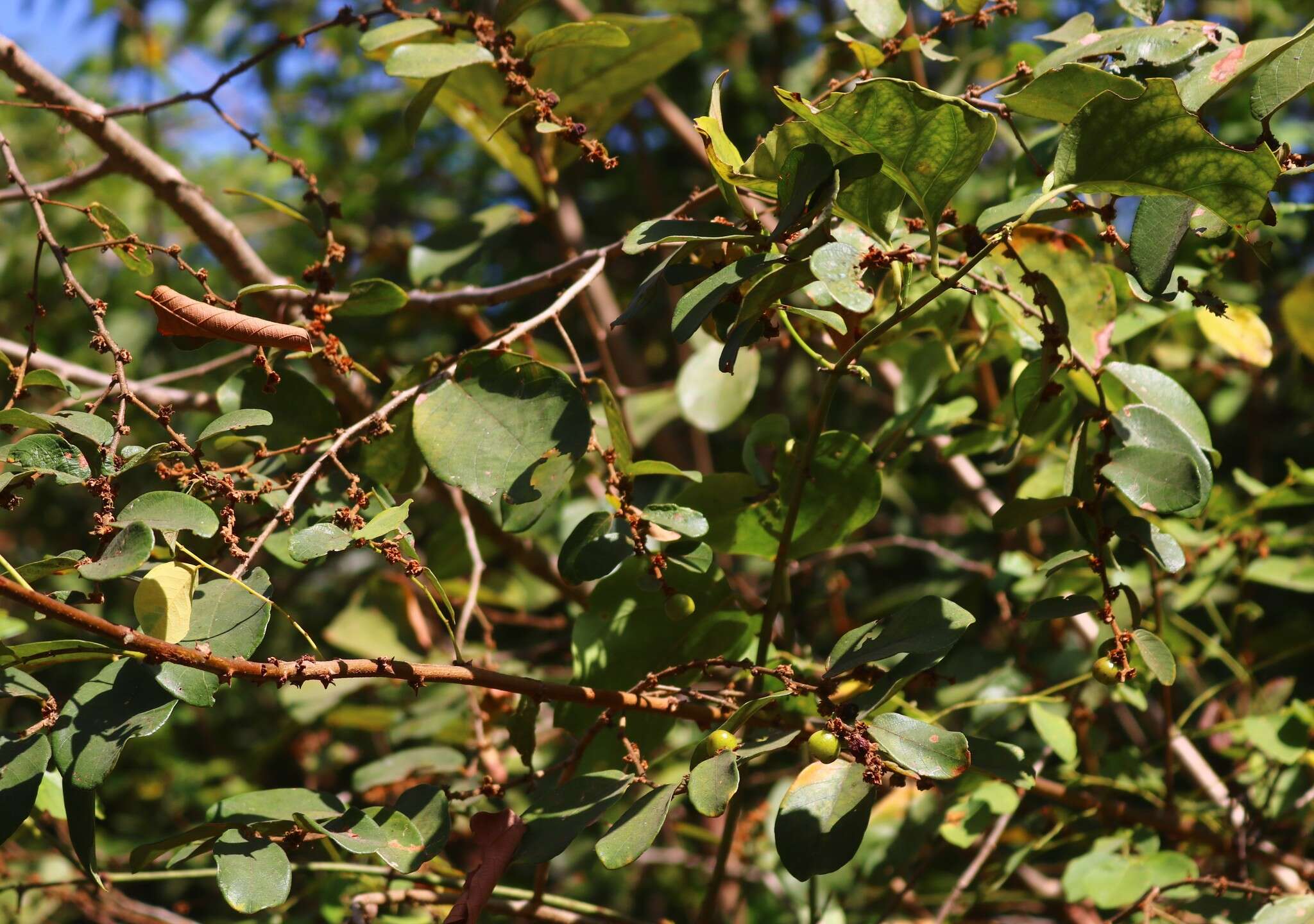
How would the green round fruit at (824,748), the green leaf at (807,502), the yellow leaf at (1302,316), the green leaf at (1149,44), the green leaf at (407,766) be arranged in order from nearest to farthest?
1. the green round fruit at (824,748)
2. the green leaf at (1149,44)
3. the green leaf at (807,502)
4. the green leaf at (407,766)
5. the yellow leaf at (1302,316)

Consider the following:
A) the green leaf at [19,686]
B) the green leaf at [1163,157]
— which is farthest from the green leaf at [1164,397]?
the green leaf at [19,686]

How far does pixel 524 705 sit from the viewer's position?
2.72 ft

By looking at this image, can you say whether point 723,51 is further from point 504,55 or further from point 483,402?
point 483,402

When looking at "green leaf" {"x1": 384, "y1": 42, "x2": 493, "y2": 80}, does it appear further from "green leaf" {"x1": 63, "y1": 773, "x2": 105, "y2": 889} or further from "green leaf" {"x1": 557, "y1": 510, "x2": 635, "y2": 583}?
"green leaf" {"x1": 63, "y1": 773, "x2": 105, "y2": 889}

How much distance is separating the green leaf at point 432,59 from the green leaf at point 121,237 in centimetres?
24

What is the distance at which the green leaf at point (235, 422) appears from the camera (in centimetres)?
70

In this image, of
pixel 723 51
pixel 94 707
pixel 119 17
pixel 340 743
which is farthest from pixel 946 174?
pixel 119 17

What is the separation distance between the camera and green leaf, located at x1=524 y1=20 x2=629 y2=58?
2.92 ft

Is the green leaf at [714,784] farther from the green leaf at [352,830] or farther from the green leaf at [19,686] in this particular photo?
the green leaf at [19,686]

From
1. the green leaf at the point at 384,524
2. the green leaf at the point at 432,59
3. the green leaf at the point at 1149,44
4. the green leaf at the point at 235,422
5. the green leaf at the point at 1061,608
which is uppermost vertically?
the green leaf at the point at 432,59

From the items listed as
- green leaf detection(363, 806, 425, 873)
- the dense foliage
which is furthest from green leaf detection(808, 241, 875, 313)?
green leaf detection(363, 806, 425, 873)

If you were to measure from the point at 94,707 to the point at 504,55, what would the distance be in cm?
61

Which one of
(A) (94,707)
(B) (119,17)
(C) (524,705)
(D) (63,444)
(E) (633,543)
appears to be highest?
(B) (119,17)

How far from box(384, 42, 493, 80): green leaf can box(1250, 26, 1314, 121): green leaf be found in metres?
0.56
